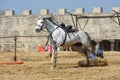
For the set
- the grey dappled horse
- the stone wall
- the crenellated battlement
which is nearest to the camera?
the grey dappled horse

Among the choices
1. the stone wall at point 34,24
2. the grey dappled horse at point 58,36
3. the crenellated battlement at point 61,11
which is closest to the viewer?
the grey dappled horse at point 58,36

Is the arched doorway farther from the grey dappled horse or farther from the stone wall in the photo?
the grey dappled horse

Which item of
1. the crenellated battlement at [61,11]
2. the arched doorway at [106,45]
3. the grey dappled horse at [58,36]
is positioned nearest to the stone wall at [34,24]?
the crenellated battlement at [61,11]

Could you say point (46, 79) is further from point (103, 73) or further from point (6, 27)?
point (6, 27)

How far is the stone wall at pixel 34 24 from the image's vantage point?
3553cm

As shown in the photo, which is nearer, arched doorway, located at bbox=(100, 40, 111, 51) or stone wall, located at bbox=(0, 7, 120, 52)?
stone wall, located at bbox=(0, 7, 120, 52)

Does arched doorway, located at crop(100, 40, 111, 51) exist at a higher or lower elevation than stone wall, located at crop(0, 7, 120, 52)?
lower

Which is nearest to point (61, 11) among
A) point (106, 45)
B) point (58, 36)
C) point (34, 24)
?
point (34, 24)

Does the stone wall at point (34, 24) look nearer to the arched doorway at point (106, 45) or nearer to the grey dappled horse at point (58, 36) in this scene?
the arched doorway at point (106, 45)

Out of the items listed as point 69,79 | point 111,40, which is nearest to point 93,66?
point 69,79

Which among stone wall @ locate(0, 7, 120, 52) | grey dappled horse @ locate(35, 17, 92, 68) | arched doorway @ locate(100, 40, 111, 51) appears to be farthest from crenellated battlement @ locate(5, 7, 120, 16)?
grey dappled horse @ locate(35, 17, 92, 68)

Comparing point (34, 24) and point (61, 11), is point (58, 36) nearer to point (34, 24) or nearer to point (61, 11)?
point (61, 11)

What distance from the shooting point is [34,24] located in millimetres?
37969

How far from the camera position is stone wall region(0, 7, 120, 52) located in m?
35.5
